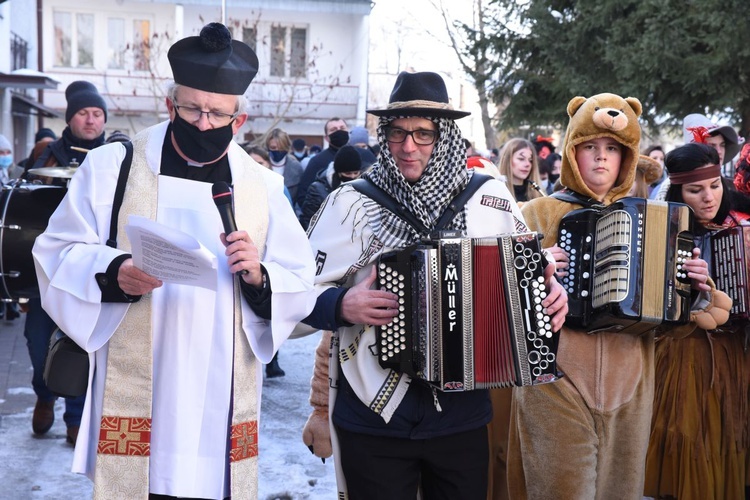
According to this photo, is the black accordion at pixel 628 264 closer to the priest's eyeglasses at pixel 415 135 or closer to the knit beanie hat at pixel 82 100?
the priest's eyeglasses at pixel 415 135

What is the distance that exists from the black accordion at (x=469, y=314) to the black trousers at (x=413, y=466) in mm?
284

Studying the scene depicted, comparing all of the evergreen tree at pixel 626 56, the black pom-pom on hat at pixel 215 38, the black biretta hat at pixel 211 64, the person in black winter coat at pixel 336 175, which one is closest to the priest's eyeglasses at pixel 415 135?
the black biretta hat at pixel 211 64

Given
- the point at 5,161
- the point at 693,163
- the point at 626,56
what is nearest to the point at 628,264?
the point at 693,163

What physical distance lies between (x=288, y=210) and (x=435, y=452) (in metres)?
1.05

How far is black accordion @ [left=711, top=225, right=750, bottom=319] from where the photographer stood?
474 cm

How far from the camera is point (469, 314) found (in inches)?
135

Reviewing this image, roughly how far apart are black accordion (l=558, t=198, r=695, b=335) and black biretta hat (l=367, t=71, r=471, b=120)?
885 millimetres

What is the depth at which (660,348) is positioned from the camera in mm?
5391

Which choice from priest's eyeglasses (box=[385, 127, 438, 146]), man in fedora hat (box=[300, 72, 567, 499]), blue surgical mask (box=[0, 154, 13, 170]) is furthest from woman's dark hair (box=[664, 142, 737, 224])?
Answer: blue surgical mask (box=[0, 154, 13, 170])

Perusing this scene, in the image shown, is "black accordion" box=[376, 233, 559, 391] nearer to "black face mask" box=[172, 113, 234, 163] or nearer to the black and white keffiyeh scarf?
the black and white keffiyeh scarf

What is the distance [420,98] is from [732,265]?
2.04 meters

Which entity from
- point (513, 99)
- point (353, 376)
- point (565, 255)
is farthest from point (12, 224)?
point (513, 99)

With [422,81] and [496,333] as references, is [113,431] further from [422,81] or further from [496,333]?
[422,81]

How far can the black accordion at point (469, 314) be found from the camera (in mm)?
3416
